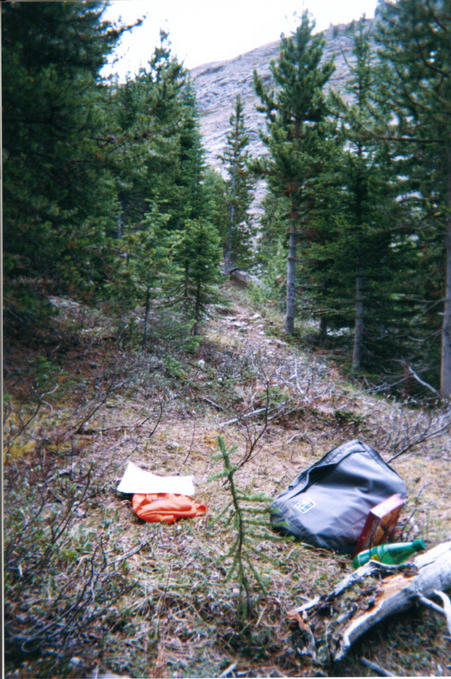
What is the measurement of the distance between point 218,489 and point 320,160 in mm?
9717

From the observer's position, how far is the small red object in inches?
81.3

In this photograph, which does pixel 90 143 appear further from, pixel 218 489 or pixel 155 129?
pixel 218 489

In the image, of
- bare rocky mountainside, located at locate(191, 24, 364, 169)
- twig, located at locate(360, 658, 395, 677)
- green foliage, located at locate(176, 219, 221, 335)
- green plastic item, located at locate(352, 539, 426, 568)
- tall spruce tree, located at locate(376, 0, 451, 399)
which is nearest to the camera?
twig, located at locate(360, 658, 395, 677)

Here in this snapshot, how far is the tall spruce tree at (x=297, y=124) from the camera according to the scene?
984 centimetres

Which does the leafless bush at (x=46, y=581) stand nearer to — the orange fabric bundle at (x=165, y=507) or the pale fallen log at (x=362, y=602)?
the orange fabric bundle at (x=165, y=507)

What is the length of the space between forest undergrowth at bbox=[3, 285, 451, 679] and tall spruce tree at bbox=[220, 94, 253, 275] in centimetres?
1577

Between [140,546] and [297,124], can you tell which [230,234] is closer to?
[297,124]

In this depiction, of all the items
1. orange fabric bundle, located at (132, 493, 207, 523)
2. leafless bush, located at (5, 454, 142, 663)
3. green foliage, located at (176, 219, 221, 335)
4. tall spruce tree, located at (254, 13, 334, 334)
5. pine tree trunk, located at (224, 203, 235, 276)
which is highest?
tall spruce tree, located at (254, 13, 334, 334)

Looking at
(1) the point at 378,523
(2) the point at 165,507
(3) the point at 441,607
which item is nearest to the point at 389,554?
(1) the point at 378,523

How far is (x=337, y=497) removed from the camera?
2.28 m

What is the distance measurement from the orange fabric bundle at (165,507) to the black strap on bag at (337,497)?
0.54 metres

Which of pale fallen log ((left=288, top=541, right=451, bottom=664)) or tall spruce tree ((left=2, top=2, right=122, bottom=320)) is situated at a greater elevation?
tall spruce tree ((left=2, top=2, right=122, bottom=320))

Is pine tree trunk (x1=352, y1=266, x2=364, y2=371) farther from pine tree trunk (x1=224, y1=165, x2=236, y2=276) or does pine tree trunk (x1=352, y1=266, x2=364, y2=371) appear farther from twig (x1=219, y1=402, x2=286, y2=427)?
pine tree trunk (x1=224, y1=165, x2=236, y2=276)

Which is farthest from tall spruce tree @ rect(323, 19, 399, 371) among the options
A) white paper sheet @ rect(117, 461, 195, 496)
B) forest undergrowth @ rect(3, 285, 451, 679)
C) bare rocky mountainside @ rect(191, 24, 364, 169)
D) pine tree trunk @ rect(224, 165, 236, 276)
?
pine tree trunk @ rect(224, 165, 236, 276)
